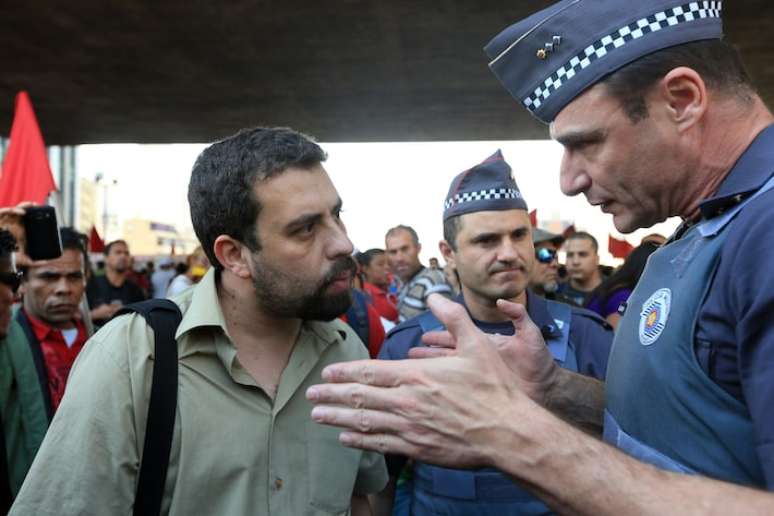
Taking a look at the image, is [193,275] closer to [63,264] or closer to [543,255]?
[63,264]

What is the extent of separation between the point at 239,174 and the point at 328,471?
980 mm

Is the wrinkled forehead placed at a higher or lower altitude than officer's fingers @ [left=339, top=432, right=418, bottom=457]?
higher

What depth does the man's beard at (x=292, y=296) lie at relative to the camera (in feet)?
6.94

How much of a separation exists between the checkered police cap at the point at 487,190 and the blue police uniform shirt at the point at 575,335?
454mm

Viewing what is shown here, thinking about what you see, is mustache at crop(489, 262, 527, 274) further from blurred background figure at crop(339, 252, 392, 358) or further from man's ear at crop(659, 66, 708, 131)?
man's ear at crop(659, 66, 708, 131)

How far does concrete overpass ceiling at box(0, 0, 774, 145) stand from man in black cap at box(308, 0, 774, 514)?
8.75 m

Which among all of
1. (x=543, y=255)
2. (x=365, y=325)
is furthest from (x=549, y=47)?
(x=543, y=255)

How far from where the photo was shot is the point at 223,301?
2229 mm

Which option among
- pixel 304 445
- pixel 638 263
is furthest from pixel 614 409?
pixel 638 263

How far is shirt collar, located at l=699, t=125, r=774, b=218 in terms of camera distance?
1.28m

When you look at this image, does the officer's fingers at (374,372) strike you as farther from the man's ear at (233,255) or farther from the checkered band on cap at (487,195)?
the checkered band on cap at (487,195)

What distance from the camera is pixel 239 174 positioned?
2.12 meters

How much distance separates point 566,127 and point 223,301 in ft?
4.22

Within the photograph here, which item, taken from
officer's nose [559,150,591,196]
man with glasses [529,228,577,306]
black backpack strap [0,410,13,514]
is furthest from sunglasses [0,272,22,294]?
man with glasses [529,228,577,306]
